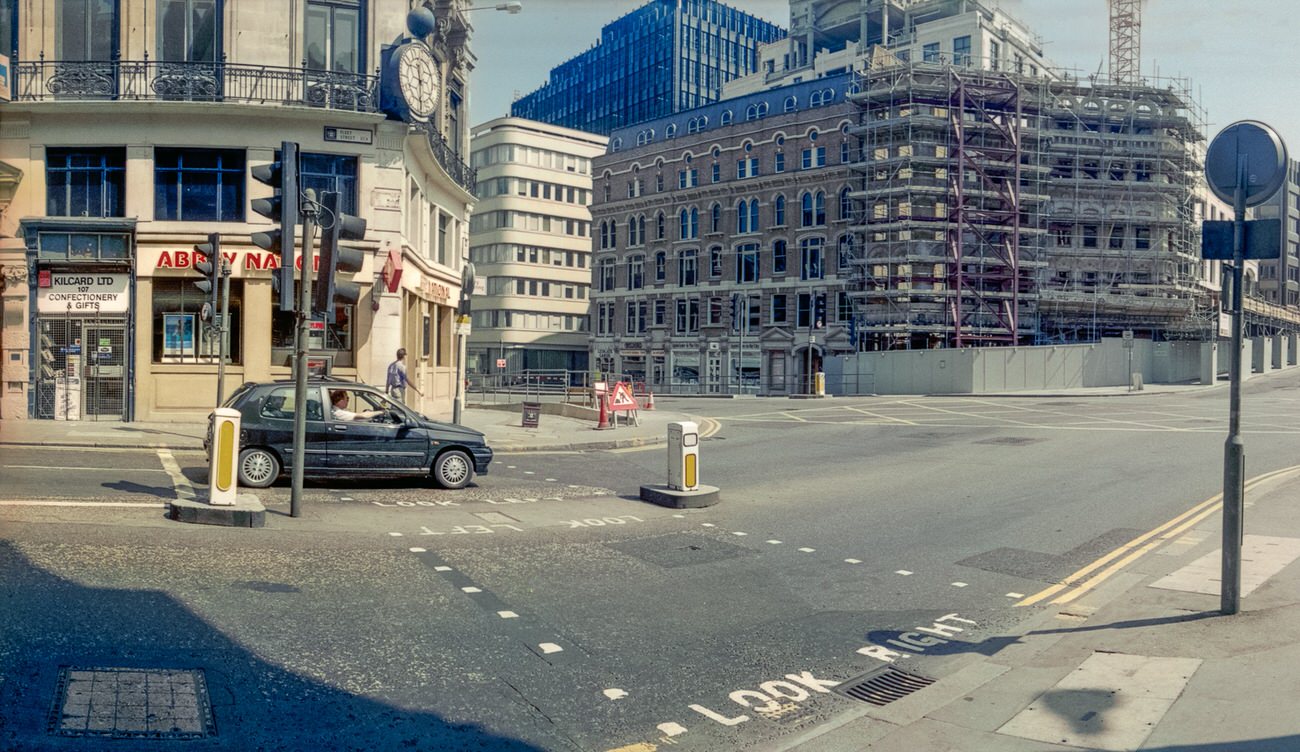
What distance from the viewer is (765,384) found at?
65.5 metres

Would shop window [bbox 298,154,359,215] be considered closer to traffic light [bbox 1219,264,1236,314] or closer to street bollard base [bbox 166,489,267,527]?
street bollard base [bbox 166,489,267,527]

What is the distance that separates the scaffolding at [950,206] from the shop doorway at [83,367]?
42.5 meters

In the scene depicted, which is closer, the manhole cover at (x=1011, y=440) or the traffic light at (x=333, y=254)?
the traffic light at (x=333, y=254)

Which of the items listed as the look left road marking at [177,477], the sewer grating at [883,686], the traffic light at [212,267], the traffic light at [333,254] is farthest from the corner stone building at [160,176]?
the sewer grating at [883,686]

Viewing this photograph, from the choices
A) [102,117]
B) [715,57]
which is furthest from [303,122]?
[715,57]

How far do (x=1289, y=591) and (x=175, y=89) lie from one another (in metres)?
24.6

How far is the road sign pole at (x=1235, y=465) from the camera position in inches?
289

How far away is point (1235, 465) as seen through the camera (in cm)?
736

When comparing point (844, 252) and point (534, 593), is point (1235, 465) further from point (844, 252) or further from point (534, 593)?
point (844, 252)

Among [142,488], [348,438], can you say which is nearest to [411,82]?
[348,438]

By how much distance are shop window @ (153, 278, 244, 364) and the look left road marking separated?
22.0ft

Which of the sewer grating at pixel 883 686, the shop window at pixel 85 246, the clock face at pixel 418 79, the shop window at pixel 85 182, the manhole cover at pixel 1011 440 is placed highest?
the clock face at pixel 418 79

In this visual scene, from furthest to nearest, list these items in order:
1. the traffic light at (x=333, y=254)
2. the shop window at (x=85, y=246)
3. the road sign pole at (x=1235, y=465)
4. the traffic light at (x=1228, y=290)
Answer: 1. the shop window at (x=85, y=246)
2. the traffic light at (x=333, y=254)
3. the traffic light at (x=1228, y=290)
4. the road sign pole at (x=1235, y=465)

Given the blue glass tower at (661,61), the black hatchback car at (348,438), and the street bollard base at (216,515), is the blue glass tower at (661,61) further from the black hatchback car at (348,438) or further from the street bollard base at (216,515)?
the street bollard base at (216,515)
